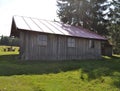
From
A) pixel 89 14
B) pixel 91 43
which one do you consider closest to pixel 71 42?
pixel 91 43

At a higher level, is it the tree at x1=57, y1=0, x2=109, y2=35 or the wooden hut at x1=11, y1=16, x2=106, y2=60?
the tree at x1=57, y1=0, x2=109, y2=35

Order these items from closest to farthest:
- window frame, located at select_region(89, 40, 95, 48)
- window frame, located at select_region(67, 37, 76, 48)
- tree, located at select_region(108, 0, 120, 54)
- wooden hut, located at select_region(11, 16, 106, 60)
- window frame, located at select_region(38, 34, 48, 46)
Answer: wooden hut, located at select_region(11, 16, 106, 60) < window frame, located at select_region(38, 34, 48, 46) < window frame, located at select_region(67, 37, 76, 48) < window frame, located at select_region(89, 40, 95, 48) < tree, located at select_region(108, 0, 120, 54)

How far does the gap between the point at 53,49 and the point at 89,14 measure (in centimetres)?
2134

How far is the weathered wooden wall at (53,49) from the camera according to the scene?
21125 mm

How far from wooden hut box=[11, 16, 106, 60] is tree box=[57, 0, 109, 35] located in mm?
15416

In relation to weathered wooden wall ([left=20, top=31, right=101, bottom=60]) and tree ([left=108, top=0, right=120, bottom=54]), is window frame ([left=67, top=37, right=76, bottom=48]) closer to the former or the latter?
weathered wooden wall ([left=20, top=31, right=101, bottom=60])

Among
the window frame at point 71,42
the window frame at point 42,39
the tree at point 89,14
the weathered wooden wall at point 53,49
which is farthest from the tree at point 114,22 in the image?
the window frame at point 42,39

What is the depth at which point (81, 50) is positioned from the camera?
25234 mm

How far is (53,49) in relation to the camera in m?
22.8

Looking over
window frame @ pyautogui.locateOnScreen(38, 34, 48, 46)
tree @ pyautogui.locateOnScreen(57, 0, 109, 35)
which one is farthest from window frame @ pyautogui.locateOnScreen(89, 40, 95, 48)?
tree @ pyautogui.locateOnScreen(57, 0, 109, 35)

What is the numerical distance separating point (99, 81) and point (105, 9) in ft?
106

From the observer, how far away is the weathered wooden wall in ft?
69.3

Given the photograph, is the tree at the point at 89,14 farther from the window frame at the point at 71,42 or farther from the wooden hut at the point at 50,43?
the window frame at the point at 71,42

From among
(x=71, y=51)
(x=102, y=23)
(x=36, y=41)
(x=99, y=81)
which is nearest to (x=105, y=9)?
(x=102, y=23)
